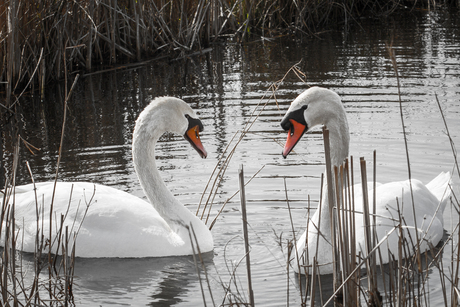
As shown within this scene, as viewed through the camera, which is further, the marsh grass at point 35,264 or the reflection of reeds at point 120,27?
the reflection of reeds at point 120,27

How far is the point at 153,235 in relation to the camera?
581 cm

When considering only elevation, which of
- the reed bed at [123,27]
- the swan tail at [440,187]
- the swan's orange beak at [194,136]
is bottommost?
the swan tail at [440,187]

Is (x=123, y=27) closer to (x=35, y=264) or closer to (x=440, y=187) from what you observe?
(x=440, y=187)

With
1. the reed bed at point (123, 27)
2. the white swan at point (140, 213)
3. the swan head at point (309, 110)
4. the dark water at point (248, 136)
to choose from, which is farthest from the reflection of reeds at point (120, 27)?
the swan head at point (309, 110)

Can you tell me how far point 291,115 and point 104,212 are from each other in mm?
1850

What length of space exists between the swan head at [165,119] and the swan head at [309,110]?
1025mm

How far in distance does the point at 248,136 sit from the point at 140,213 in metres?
3.21

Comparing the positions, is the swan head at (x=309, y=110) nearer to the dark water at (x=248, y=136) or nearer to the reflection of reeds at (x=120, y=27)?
the dark water at (x=248, y=136)

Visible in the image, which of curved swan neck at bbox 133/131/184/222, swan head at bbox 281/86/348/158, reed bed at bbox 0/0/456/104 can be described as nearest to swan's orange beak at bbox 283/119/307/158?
swan head at bbox 281/86/348/158

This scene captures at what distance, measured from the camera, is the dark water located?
5430 mm

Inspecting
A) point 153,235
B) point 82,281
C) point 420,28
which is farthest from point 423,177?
point 420,28

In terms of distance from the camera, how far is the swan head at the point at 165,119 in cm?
589

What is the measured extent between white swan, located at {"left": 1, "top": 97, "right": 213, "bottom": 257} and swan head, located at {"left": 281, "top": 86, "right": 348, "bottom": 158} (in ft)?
3.41

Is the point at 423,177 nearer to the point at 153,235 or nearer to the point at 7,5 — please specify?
the point at 153,235
